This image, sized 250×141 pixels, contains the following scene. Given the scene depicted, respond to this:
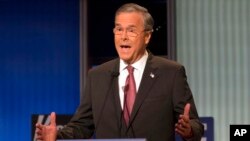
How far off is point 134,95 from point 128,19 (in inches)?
11.8

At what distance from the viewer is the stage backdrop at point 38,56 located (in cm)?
496

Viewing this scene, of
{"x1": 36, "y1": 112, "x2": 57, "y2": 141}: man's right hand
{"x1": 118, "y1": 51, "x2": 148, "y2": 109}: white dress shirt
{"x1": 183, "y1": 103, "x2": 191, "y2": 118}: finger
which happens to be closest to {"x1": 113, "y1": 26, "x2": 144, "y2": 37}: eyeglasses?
{"x1": 118, "y1": 51, "x2": 148, "y2": 109}: white dress shirt

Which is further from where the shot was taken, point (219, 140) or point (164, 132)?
point (219, 140)

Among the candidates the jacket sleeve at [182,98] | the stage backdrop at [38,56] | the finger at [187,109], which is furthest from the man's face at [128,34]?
the stage backdrop at [38,56]

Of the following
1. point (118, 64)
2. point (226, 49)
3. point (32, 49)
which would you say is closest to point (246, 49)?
point (226, 49)

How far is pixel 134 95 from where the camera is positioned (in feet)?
7.36

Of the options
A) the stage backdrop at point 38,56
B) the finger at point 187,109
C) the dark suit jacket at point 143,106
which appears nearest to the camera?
the finger at point 187,109

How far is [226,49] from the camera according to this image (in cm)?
479

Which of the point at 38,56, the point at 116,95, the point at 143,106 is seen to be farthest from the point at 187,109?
the point at 38,56

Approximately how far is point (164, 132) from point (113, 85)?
276 mm

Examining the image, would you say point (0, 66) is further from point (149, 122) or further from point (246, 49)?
point (149, 122)

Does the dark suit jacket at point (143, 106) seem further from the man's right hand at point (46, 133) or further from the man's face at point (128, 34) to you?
the man's right hand at point (46, 133)

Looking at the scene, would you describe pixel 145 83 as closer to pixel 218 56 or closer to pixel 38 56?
pixel 218 56

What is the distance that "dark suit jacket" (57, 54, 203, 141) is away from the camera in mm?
2201
